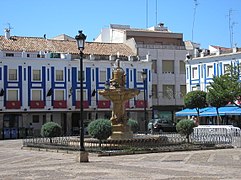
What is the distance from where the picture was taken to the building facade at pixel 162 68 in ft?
220

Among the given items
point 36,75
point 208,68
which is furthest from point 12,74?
point 208,68

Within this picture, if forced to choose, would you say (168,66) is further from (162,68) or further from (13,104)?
(13,104)

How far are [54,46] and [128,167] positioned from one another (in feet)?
143

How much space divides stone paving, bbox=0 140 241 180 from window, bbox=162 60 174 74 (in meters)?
42.3

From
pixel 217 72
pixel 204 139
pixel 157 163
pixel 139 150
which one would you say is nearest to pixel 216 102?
pixel 217 72

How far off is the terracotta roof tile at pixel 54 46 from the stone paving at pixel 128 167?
34.5 meters

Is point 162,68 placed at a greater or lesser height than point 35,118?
greater

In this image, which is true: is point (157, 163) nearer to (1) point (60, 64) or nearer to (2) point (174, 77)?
(1) point (60, 64)

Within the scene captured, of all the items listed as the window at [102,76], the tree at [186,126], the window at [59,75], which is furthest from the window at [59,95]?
the tree at [186,126]

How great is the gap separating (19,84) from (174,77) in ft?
71.4

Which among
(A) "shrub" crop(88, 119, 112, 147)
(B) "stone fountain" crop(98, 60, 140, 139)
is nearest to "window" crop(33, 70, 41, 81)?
(B) "stone fountain" crop(98, 60, 140, 139)

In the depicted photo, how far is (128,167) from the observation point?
1992 centimetres

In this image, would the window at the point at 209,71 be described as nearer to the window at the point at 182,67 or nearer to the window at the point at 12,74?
the window at the point at 182,67

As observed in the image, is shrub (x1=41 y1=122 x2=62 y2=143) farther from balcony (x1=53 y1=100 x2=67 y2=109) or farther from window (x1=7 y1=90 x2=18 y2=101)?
balcony (x1=53 y1=100 x2=67 y2=109)
